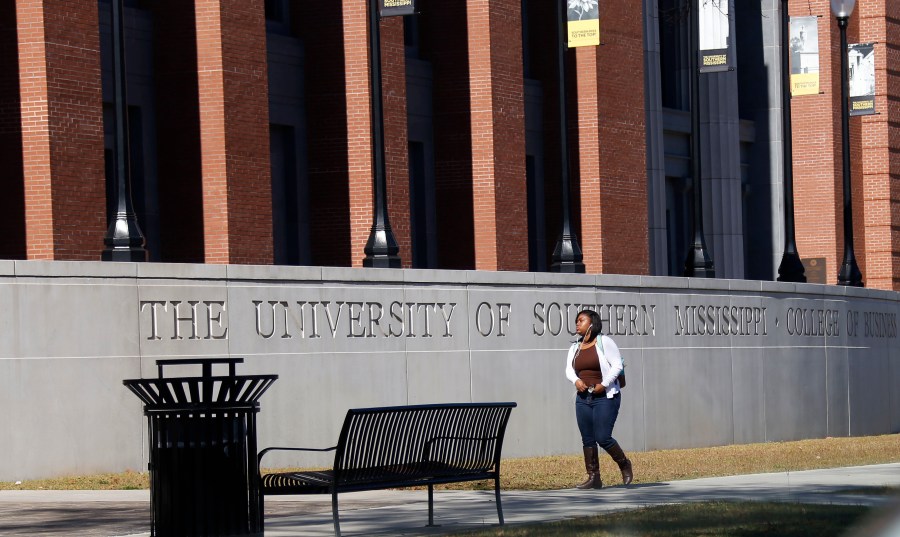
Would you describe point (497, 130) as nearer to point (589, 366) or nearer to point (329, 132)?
point (329, 132)

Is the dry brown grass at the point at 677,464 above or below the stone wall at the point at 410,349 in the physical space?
below

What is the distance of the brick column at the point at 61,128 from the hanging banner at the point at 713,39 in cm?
1051

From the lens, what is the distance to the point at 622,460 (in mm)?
16078

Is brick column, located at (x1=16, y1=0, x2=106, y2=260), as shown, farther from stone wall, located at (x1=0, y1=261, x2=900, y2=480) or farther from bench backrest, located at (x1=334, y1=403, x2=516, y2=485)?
bench backrest, located at (x1=334, y1=403, x2=516, y2=485)

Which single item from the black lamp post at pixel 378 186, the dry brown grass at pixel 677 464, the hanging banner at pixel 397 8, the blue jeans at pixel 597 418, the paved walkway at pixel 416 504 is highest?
the hanging banner at pixel 397 8

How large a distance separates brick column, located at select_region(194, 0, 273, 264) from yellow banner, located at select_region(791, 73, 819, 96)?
12.8 metres

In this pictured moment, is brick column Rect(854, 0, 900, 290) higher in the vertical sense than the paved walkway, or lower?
higher

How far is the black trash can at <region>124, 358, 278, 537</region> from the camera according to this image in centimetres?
1070

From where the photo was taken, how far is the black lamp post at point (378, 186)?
72.5ft

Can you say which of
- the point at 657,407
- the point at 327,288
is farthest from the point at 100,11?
the point at 657,407

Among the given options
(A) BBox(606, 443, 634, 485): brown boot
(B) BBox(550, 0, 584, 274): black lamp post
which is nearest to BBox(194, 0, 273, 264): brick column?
(B) BBox(550, 0, 584, 274): black lamp post

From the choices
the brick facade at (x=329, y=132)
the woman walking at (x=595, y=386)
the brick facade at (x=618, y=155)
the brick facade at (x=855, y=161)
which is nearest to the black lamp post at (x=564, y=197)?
the brick facade at (x=329, y=132)

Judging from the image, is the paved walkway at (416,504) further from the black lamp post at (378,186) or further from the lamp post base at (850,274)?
the lamp post base at (850,274)

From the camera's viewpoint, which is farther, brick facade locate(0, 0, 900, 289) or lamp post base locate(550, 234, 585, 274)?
lamp post base locate(550, 234, 585, 274)
